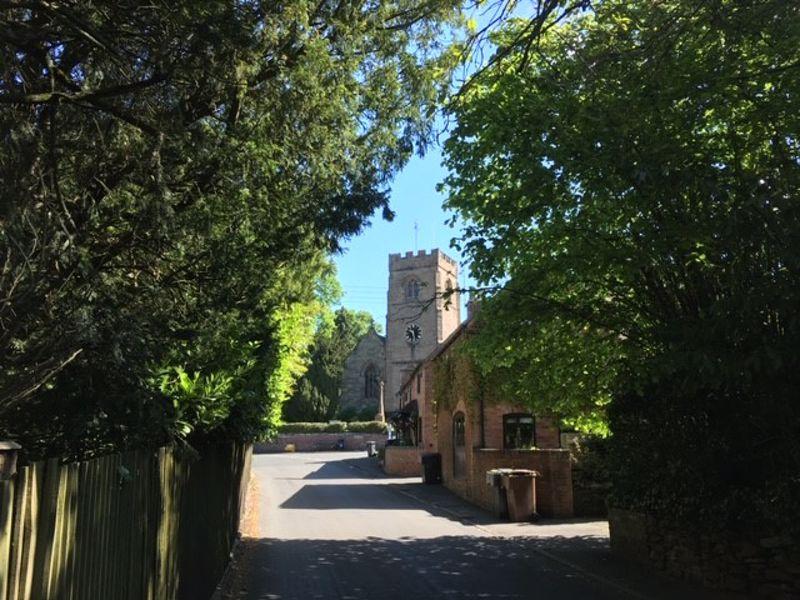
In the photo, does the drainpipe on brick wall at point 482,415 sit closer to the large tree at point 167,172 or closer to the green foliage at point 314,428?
the large tree at point 167,172

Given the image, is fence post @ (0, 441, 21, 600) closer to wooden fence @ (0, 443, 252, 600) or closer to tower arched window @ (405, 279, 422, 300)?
wooden fence @ (0, 443, 252, 600)

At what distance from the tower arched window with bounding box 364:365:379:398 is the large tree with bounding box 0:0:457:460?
74.4 metres

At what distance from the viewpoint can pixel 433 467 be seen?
27672mm

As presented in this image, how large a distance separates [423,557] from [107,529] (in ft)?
29.1

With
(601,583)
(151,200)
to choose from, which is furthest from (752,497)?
(151,200)

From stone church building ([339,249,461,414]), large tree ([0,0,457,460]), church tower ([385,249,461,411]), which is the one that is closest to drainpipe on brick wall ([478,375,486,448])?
large tree ([0,0,457,460])

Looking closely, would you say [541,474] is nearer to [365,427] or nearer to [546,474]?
[546,474]

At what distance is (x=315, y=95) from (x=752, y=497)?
7.42 metres

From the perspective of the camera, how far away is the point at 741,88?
24.2 feet

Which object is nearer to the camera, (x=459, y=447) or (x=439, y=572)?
(x=439, y=572)

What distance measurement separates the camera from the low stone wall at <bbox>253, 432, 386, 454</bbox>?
6203 cm

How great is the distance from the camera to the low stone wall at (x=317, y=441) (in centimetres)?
6203

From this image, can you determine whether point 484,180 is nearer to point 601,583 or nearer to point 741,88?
point 741,88

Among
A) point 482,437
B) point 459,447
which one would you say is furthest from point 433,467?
point 482,437
